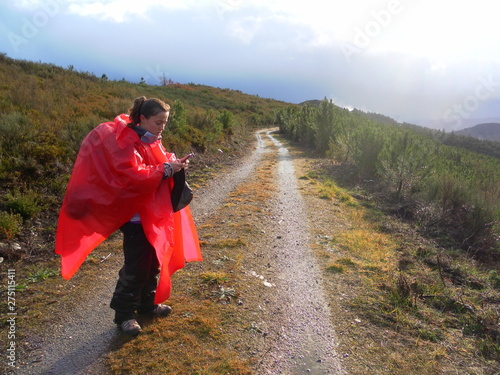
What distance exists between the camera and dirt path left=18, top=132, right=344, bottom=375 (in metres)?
2.50

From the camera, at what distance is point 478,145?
155 ft

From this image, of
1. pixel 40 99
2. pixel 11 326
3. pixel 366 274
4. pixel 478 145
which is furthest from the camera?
pixel 478 145

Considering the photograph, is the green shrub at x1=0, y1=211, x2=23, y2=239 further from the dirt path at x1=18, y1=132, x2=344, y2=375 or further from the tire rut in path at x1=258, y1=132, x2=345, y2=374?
the tire rut in path at x1=258, y1=132, x2=345, y2=374

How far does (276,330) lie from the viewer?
3.01 metres

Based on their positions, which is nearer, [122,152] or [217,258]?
[122,152]

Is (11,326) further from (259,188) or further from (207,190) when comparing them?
(259,188)

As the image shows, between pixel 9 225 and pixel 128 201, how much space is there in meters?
3.49

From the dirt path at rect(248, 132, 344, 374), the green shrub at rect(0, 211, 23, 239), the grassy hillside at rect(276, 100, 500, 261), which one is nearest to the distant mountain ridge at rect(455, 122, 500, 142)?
the grassy hillside at rect(276, 100, 500, 261)

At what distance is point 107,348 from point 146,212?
123cm

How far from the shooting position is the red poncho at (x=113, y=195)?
7.63ft

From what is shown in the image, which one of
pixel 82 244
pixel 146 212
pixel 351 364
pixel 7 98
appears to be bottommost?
pixel 351 364

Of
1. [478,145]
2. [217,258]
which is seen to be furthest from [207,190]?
[478,145]

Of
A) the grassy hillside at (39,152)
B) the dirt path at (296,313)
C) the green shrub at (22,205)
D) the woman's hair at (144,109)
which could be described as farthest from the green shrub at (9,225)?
the dirt path at (296,313)

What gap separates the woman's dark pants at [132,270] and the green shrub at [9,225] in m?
2.98
